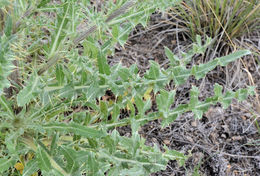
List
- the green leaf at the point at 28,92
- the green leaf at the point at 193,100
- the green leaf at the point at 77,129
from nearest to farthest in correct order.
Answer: the green leaf at the point at 28,92, the green leaf at the point at 77,129, the green leaf at the point at 193,100

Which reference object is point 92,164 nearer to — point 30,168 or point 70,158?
point 70,158

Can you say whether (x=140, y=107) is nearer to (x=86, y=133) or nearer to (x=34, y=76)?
(x=86, y=133)

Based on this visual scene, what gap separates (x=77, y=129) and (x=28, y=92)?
223 mm

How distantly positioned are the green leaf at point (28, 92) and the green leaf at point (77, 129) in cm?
20

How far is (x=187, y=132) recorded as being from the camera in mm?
2076

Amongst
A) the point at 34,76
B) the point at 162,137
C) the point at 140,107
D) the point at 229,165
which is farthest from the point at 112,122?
the point at 229,165

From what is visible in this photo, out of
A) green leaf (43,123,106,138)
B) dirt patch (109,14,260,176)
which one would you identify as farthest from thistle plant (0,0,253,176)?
dirt patch (109,14,260,176)

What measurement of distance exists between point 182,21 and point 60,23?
127cm

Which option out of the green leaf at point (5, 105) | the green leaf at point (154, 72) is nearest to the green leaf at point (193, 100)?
the green leaf at point (154, 72)

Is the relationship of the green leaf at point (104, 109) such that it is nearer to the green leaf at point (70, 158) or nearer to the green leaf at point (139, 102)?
the green leaf at point (139, 102)

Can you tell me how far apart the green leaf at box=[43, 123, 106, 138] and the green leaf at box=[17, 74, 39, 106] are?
20 cm

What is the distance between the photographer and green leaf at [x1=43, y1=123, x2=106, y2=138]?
47.2 inches

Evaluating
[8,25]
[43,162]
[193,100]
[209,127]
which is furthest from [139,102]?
[209,127]

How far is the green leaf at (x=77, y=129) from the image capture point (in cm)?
120
